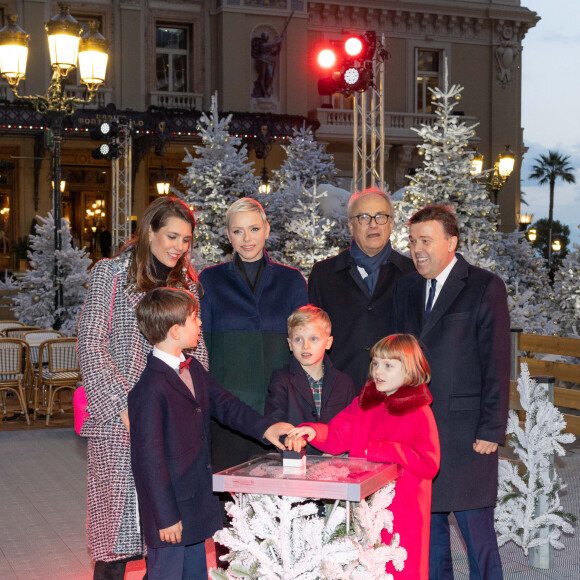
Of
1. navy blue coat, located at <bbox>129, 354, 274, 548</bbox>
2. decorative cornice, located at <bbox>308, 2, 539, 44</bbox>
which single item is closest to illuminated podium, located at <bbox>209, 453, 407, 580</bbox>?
navy blue coat, located at <bbox>129, 354, 274, 548</bbox>

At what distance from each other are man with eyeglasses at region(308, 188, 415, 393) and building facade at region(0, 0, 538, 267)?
21961mm

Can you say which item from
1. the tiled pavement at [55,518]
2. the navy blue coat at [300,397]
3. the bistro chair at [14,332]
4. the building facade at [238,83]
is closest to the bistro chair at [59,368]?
the tiled pavement at [55,518]

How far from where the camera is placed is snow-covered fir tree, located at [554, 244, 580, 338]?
11414 millimetres

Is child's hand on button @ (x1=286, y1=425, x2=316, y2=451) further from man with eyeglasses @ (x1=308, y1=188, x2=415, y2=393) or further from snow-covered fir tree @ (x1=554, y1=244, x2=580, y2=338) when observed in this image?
snow-covered fir tree @ (x1=554, y1=244, x2=580, y2=338)

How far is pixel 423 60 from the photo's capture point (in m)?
36.2

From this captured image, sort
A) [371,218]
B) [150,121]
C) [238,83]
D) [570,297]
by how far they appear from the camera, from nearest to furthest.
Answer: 1. [371,218]
2. [570,297]
3. [150,121]
4. [238,83]

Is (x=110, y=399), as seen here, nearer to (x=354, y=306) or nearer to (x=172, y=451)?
(x=172, y=451)

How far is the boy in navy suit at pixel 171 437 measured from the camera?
347 cm

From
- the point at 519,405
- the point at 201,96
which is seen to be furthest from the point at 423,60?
the point at 519,405

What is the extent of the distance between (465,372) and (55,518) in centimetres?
383

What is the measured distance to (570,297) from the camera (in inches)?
448

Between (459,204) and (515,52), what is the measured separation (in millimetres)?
23638

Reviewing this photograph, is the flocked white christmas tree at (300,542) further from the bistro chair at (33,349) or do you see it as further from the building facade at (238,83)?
the building facade at (238,83)

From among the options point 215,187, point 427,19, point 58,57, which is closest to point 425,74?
point 427,19
